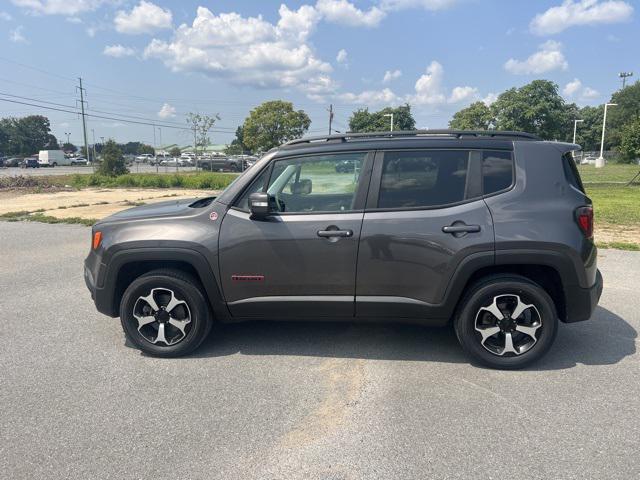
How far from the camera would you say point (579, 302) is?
370cm

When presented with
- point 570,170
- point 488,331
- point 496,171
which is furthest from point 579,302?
point 496,171

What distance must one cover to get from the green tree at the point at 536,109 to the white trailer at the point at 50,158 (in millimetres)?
61860

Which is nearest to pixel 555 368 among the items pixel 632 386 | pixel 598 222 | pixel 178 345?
pixel 632 386

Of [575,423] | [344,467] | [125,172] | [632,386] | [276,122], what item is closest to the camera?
[344,467]

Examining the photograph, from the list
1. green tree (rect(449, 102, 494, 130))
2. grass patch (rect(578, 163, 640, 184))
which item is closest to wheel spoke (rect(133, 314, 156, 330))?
grass patch (rect(578, 163, 640, 184))

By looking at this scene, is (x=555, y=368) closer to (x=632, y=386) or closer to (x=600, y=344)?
(x=632, y=386)

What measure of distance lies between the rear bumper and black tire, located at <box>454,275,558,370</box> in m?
0.15

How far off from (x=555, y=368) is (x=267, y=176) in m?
2.83

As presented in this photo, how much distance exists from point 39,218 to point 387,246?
12.0m

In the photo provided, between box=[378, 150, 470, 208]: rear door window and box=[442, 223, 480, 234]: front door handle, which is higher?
box=[378, 150, 470, 208]: rear door window

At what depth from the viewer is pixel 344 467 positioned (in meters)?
2.62

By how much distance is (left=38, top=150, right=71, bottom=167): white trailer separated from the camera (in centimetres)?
6769

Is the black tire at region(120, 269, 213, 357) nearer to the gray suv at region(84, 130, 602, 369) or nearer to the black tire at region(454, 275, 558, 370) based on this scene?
the gray suv at region(84, 130, 602, 369)

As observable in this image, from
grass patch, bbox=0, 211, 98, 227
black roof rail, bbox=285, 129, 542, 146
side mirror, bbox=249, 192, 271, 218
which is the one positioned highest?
black roof rail, bbox=285, 129, 542, 146
